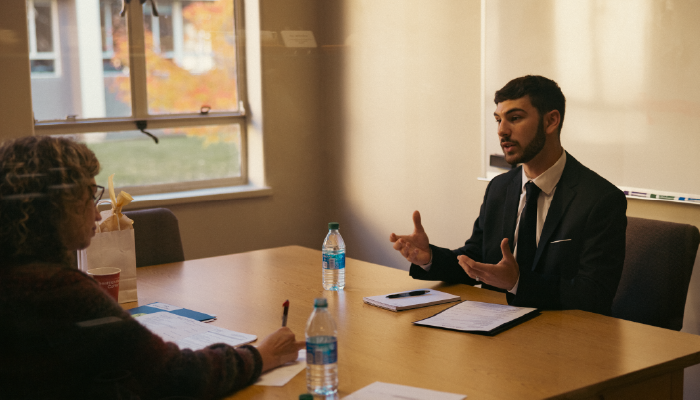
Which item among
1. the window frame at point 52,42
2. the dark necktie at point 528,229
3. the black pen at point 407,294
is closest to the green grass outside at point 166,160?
the window frame at point 52,42

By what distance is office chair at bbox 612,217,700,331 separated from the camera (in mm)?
2109

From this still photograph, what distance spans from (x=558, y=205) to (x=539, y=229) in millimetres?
123

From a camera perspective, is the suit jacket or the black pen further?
the black pen

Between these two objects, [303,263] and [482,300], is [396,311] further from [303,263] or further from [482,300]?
[303,263]

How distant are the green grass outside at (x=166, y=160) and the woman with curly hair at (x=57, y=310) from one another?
266 centimetres

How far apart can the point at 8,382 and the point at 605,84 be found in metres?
2.42

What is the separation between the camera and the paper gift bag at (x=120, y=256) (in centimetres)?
199

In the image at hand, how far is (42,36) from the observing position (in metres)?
3.53

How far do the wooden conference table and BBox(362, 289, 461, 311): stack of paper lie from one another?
2 centimetres

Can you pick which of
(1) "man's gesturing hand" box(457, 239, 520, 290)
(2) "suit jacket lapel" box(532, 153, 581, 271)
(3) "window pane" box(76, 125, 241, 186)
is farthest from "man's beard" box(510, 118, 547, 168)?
(3) "window pane" box(76, 125, 241, 186)

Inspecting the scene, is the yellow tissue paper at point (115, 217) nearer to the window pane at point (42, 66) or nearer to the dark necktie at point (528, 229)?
the dark necktie at point (528, 229)

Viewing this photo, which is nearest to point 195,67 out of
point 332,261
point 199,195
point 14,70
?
point 199,195

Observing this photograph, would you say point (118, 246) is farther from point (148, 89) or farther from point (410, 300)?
point (148, 89)

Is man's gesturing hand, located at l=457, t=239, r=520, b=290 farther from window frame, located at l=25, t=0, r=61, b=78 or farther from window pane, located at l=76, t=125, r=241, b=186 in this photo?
window frame, located at l=25, t=0, r=61, b=78
